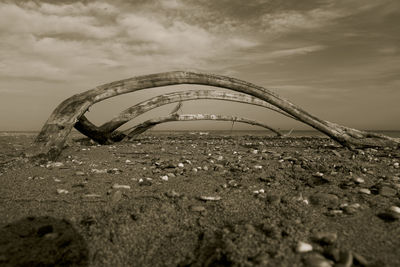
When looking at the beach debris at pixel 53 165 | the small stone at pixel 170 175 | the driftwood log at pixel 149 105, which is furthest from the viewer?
the driftwood log at pixel 149 105

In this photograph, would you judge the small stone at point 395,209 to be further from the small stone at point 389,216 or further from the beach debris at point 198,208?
the beach debris at point 198,208

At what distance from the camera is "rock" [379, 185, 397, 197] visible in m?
3.04

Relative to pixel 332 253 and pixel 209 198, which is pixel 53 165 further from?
pixel 332 253

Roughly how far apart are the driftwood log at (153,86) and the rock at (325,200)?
3.25 m

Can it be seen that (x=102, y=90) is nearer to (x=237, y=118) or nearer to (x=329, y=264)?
(x=329, y=264)

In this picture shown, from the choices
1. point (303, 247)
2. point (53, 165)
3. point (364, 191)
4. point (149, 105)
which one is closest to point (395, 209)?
point (364, 191)

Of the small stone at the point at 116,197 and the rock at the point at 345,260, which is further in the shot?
the small stone at the point at 116,197

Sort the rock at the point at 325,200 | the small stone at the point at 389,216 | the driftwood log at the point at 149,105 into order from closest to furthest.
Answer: the small stone at the point at 389,216 < the rock at the point at 325,200 < the driftwood log at the point at 149,105

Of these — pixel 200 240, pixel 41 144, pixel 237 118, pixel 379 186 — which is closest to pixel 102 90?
pixel 41 144

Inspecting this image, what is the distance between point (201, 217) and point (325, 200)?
1314 millimetres

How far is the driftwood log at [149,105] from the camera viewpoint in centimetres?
696

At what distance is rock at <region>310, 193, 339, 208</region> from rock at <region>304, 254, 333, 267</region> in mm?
992

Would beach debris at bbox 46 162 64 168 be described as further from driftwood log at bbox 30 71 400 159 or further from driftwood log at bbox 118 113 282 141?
driftwood log at bbox 118 113 282 141

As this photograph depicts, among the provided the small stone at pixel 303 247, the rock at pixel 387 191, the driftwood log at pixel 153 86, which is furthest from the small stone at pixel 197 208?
the driftwood log at pixel 153 86
